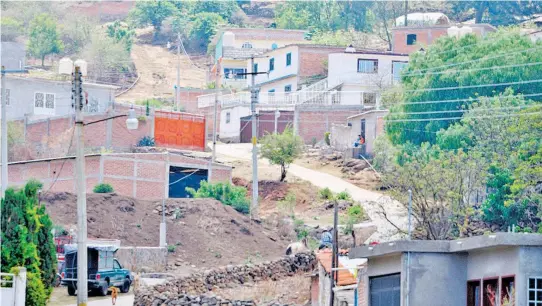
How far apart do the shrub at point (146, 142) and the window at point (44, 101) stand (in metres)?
7.58

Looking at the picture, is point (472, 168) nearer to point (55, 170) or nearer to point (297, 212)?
point (297, 212)

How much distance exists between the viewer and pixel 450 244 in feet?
87.0

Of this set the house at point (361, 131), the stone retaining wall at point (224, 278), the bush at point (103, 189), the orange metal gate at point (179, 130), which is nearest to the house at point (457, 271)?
the stone retaining wall at point (224, 278)

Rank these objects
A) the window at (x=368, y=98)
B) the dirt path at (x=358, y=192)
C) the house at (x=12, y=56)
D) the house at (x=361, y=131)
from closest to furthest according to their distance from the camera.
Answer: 1. the house at (x=12, y=56)
2. the dirt path at (x=358, y=192)
3. the house at (x=361, y=131)
4. the window at (x=368, y=98)

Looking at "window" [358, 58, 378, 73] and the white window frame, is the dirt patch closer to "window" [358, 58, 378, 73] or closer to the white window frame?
the white window frame

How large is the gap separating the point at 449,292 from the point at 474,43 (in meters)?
43.4

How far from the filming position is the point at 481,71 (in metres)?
65.3

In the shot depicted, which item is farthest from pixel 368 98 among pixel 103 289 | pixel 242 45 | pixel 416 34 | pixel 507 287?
pixel 507 287

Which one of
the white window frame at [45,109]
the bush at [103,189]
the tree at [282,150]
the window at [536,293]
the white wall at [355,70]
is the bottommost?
the bush at [103,189]

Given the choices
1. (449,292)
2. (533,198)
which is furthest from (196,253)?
(449,292)

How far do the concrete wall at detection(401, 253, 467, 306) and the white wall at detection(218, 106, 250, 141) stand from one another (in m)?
57.0

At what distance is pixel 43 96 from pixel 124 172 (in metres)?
16.6

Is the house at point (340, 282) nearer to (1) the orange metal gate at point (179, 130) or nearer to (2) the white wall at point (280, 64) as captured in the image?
(1) the orange metal gate at point (179, 130)

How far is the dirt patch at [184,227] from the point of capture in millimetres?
54031
